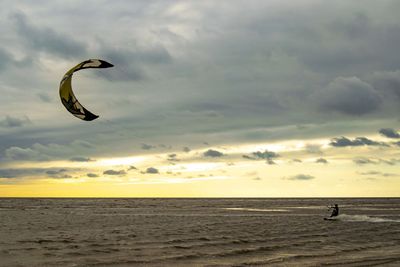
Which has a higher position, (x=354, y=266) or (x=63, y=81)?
(x=63, y=81)

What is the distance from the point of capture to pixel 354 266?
63.5ft

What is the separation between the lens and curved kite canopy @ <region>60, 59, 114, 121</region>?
2375 cm

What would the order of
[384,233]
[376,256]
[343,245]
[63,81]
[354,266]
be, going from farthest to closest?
[384,233]
[343,245]
[63,81]
[376,256]
[354,266]

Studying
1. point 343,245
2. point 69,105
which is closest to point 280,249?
point 343,245

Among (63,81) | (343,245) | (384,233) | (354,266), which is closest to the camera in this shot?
(354,266)

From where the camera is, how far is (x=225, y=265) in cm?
2017

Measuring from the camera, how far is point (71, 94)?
2508 centimetres

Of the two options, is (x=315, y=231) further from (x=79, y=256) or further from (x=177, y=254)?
(x=79, y=256)

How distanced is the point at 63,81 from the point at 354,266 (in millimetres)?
15946

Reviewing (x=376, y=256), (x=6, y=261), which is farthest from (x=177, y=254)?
(x=376, y=256)

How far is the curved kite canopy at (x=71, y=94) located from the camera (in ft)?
77.9

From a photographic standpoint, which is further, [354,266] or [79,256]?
[79,256]

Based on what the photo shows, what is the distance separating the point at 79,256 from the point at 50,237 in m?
10.0

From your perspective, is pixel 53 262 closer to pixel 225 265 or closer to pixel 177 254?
pixel 177 254
